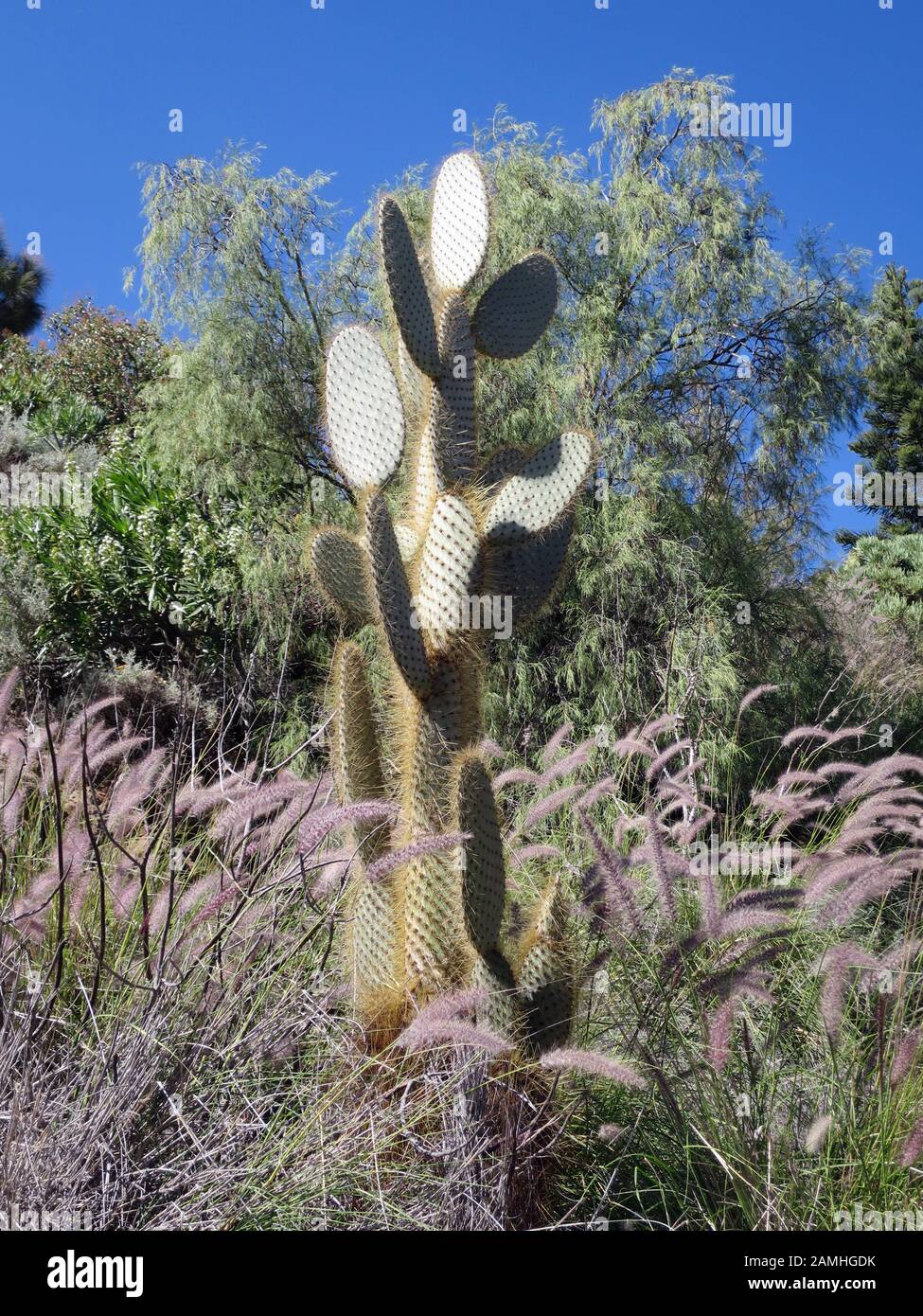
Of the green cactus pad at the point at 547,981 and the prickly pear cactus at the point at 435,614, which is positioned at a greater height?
the prickly pear cactus at the point at 435,614

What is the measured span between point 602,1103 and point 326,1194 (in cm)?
72

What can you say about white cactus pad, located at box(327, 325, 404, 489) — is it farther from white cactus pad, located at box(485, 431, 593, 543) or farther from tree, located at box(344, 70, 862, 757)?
tree, located at box(344, 70, 862, 757)

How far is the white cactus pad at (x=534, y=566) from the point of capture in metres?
3.23

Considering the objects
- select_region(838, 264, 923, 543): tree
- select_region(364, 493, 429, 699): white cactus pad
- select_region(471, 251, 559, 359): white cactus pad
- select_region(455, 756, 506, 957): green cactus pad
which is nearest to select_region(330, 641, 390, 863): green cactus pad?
select_region(364, 493, 429, 699): white cactus pad

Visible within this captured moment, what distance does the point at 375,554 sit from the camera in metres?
2.82

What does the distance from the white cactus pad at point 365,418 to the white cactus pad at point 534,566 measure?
431 millimetres

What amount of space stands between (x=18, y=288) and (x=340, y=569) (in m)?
27.4

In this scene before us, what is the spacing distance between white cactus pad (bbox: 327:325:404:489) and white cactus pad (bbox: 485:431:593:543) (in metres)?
0.33

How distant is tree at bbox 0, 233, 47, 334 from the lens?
27.0 meters

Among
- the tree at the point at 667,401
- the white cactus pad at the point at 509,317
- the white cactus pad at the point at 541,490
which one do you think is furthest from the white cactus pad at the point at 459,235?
the tree at the point at 667,401

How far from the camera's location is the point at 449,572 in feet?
9.46

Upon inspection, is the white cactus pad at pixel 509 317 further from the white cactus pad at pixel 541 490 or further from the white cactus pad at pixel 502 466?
the white cactus pad at pixel 541 490
